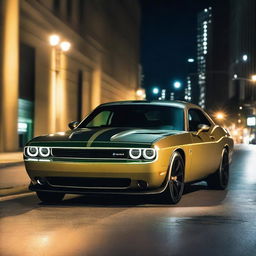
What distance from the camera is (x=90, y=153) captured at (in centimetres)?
955

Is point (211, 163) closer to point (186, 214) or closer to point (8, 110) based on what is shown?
point (186, 214)

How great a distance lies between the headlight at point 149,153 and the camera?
9.46m

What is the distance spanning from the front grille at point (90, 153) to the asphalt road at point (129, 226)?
2.48 ft

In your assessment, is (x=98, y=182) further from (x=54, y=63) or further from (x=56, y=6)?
(x=56, y=6)

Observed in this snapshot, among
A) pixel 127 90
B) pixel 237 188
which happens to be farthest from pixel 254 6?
pixel 237 188

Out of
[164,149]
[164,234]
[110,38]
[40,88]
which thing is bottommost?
[164,234]

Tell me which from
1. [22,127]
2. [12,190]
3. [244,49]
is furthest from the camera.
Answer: [244,49]

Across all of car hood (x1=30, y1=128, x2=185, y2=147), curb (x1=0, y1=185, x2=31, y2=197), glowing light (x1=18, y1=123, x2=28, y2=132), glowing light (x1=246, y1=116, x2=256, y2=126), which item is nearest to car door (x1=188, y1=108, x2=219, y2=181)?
car hood (x1=30, y1=128, x2=185, y2=147)

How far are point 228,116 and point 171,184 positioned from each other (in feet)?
438

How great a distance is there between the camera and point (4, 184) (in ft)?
42.2

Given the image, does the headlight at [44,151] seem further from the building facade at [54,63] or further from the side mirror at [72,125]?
the building facade at [54,63]

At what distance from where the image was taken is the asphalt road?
21.9ft

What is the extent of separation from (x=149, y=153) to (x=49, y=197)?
1927 mm

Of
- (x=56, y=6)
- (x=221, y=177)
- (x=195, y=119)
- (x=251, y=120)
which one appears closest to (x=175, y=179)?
(x=195, y=119)
